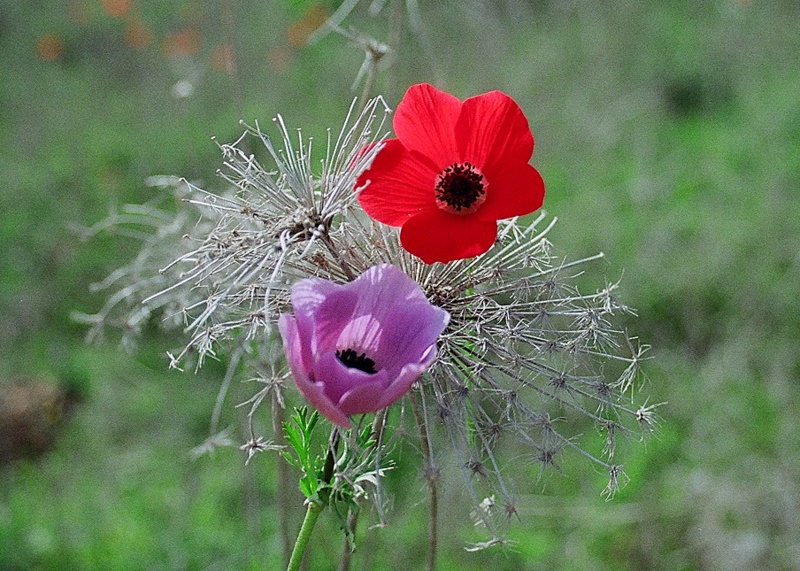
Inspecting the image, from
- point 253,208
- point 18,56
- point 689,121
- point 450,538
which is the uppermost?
point 253,208

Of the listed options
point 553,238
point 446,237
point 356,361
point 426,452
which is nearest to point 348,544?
point 426,452

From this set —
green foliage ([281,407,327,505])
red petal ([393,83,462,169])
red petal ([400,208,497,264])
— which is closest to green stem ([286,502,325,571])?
green foliage ([281,407,327,505])

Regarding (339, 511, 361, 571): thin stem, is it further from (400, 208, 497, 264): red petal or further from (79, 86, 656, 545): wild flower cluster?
(400, 208, 497, 264): red petal

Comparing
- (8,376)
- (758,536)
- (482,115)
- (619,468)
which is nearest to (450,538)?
(758,536)

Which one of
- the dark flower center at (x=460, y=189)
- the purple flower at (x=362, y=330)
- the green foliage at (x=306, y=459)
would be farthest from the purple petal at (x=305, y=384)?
the dark flower center at (x=460, y=189)

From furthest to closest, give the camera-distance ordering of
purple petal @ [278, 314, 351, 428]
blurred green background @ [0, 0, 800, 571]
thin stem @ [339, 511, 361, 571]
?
blurred green background @ [0, 0, 800, 571], thin stem @ [339, 511, 361, 571], purple petal @ [278, 314, 351, 428]

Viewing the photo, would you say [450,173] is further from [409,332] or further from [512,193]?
[409,332]

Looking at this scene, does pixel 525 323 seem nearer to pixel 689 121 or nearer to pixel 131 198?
pixel 131 198
